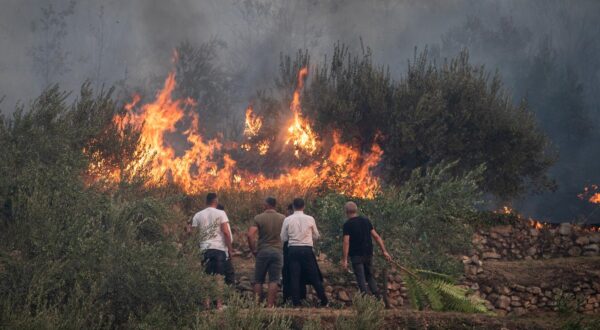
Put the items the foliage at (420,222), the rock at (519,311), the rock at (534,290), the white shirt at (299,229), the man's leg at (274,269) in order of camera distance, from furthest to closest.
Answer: the rock at (534,290) < the rock at (519,311) < the foliage at (420,222) < the man's leg at (274,269) < the white shirt at (299,229)

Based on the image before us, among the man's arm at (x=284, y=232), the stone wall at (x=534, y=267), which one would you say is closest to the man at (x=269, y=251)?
the man's arm at (x=284, y=232)

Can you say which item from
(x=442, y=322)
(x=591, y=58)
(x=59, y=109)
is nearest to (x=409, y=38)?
(x=591, y=58)

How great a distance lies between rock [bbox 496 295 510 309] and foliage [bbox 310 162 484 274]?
4195 mm

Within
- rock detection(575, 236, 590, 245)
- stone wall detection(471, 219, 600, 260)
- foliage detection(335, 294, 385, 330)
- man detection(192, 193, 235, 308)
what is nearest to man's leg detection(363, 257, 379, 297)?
foliage detection(335, 294, 385, 330)

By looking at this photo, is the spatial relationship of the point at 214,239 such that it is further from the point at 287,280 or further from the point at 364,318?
the point at 364,318

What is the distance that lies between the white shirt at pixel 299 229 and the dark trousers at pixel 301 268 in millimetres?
108

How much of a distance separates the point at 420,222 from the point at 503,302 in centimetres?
528

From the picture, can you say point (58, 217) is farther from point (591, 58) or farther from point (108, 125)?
point (591, 58)

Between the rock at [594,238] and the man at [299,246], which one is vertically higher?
the rock at [594,238]

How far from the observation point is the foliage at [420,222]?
14758mm

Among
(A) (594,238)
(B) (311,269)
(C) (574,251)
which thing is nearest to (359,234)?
(B) (311,269)

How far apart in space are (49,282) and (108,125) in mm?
15391

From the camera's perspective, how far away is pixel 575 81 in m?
52.7

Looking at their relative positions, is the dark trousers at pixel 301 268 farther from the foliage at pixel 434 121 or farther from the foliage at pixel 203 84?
the foliage at pixel 203 84
